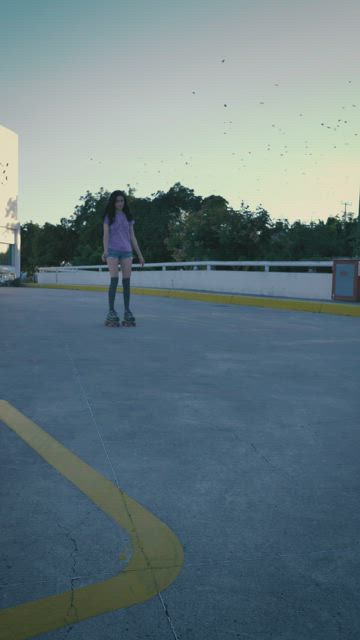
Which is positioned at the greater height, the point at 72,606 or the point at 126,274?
the point at 126,274

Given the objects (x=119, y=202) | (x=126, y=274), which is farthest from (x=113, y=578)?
(x=119, y=202)

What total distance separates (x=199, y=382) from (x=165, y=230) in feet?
196

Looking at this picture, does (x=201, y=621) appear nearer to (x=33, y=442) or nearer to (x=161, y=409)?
(x=33, y=442)

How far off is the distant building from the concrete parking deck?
39.1 metres

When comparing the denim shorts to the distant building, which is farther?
the distant building

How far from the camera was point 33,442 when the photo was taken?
3.30m

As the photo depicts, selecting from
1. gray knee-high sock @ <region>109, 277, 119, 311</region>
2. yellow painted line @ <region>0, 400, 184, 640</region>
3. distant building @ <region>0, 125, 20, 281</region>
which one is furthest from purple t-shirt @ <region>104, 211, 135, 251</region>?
distant building @ <region>0, 125, 20, 281</region>

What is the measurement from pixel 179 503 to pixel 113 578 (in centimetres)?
66

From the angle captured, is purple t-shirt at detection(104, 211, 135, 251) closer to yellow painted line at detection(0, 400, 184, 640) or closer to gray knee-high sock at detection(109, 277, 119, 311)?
gray knee-high sock at detection(109, 277, 119, 311)

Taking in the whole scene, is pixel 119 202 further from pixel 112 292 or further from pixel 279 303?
pixel 279 303

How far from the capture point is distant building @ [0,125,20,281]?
140ft

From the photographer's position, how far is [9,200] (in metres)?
43.7

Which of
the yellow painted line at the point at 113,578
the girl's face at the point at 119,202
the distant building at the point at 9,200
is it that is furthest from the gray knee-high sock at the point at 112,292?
the distant building at the point at 9,200

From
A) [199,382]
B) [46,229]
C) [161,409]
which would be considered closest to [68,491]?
[161,409]
